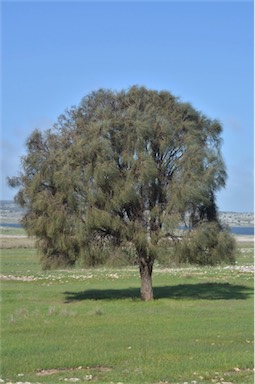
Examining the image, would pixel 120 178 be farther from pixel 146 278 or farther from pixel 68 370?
pixel 68 370

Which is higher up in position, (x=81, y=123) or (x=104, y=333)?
(x=81, y=123)

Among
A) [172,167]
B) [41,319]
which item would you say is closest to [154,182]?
[172,167]

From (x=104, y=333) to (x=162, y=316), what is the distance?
17.8 feet

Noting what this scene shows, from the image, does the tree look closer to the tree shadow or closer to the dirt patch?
the tree shadow

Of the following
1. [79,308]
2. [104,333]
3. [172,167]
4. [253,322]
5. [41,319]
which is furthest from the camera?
[172,167]

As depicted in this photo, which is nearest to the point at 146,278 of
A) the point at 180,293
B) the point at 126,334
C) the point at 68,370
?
the point at 180,293

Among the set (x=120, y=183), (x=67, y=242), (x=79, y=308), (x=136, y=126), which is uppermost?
(x=136, y=126)

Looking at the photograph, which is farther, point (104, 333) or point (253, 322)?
point (253, 322)

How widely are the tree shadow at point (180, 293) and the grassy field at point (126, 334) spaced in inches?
2.2

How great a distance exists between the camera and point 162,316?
28.1m

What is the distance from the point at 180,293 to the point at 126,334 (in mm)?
17037

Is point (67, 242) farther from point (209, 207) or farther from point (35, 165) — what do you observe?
point (209, 207)

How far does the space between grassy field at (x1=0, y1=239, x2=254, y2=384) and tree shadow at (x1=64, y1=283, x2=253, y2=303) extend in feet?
0.19

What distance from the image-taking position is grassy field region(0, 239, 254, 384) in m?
15.9
